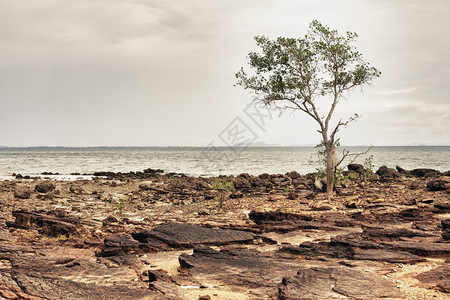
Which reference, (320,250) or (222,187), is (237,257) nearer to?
(320,250)

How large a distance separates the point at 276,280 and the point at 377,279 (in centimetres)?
211

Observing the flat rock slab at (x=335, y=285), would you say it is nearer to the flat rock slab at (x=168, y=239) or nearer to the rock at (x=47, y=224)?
the flat rock slab at (x=168, y=239)

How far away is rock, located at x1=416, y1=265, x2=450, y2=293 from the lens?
25.2ft

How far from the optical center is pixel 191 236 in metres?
11.8

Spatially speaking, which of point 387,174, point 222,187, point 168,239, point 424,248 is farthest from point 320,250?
point 387,174

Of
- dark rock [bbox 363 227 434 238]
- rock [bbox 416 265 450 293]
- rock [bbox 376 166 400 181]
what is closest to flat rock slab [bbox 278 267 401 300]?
rock [bbox 416 265 450 293]

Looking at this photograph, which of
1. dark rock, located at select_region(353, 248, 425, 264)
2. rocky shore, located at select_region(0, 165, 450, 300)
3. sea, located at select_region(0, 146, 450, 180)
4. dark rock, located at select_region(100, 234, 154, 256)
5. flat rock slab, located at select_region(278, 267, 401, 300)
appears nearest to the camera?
flat rock slab, located at select_region(278, 267, 401, 300)

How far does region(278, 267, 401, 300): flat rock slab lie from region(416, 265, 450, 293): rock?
782 mm

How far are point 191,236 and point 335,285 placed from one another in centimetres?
520

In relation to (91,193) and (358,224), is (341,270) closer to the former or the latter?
(358,224)

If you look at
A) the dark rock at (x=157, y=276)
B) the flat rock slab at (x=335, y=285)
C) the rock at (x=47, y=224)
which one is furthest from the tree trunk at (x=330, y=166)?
the dark rock at (x=157, y=276)

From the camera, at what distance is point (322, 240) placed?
11969 millimetres

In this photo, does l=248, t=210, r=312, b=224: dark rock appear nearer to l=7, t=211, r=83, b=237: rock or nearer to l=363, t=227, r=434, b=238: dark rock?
l=363, t=227, r=434, b=238: dark rock

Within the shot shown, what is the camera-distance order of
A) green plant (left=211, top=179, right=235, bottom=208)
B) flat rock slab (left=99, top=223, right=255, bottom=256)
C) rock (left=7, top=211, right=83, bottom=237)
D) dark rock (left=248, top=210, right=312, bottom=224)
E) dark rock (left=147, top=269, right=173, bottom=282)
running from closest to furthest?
1. dark rock (left=147, top=269, right=173, bottom=282)
2. flat rock slab (left=99, top=223, right=255, bottom=256)
3. rock (left=7, top=211, right=83, bottom=237)
4. dark rock (left=248, top=210, right=312, bottom=224)
5. green plant (left=211, top=179, right=235, bottom=208)
